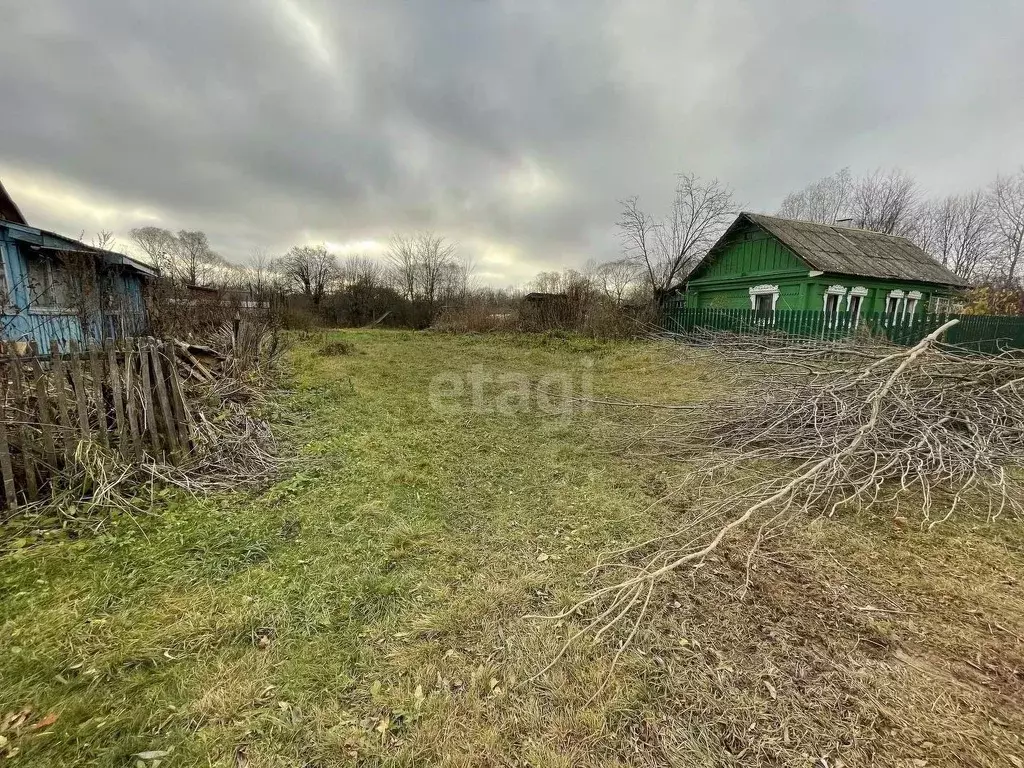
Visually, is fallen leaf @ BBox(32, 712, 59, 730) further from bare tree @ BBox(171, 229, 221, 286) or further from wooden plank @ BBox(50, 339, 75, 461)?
bare tree @ BBox(171, 229, 221, 286)

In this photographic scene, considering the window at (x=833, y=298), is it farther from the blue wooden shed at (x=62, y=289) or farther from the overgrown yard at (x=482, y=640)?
the blue wooden shed at (x=62, y=289)

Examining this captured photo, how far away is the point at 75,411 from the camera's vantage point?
319cm

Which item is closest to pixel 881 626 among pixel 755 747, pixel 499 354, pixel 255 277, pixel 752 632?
pixel 752 632

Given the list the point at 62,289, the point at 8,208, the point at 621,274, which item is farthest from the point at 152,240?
the point at 621,274

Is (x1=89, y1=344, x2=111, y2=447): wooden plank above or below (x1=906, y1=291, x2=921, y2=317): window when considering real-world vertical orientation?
below

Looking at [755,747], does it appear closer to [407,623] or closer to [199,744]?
[407,623]

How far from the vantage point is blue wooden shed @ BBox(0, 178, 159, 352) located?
A: 7508 mm

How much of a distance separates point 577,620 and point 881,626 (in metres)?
1.55

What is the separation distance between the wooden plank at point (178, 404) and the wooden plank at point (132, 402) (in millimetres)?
334

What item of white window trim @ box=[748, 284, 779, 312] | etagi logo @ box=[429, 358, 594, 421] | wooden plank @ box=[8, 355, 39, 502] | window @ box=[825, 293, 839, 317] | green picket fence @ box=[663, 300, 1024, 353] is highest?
white window trim @ box=[748, 284, 779, 312]

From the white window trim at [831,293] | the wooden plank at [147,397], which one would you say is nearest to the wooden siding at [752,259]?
the white window trim at [831,293]

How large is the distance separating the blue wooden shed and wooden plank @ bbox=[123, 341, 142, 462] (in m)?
4.81

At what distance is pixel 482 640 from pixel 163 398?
11.5 ft

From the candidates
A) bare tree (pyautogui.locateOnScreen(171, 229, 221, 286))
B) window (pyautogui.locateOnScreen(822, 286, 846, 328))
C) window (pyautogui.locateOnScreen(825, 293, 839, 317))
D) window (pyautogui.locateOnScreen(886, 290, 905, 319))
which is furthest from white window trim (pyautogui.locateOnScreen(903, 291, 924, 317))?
bare tree (pyautogui.locateOnScreen(171, 229, 221, 286))
